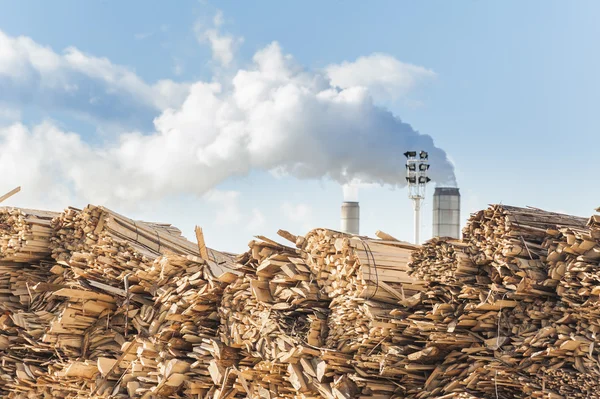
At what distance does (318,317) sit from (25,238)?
5009mm

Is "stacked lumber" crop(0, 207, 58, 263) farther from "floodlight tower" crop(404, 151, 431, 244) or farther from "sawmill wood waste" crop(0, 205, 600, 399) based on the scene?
"floodlight tower" crop(404, 151, 431, 244)

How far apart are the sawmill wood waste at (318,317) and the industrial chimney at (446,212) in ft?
27.8

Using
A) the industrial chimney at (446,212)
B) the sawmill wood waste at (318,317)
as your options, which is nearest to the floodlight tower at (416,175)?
the industrial chimney at (446,212)

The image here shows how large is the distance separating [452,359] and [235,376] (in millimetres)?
2088

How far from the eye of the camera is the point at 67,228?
368 inches

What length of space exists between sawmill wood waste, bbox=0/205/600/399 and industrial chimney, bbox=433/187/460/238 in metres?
8.47

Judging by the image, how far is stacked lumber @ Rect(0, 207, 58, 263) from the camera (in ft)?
31.2

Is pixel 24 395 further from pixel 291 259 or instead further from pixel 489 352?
pixel 489 352

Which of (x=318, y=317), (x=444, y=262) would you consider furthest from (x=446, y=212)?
(x=444, y=262)

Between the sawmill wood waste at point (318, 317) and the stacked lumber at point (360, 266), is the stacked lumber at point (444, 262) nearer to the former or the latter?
the sawmill wood waste at point (318, 317)

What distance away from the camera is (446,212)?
16.6 metres

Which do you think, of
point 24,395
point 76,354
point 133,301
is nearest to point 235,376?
point 133,301

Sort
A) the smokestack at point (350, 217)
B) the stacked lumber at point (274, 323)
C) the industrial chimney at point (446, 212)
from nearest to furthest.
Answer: the stacked lumber at point (274, 323), the industrial chimney at point (446, 212), the smokestack at point (350, 217)

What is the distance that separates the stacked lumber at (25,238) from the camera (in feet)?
31.2
